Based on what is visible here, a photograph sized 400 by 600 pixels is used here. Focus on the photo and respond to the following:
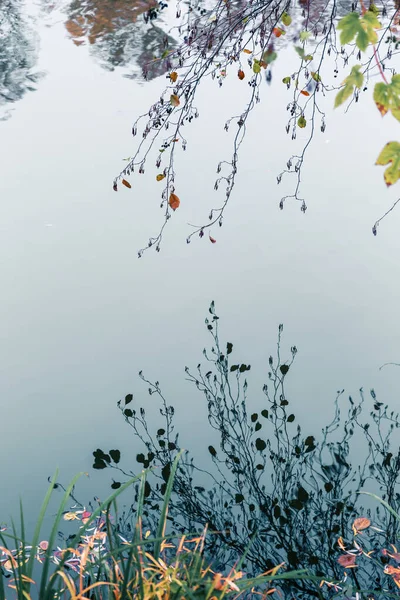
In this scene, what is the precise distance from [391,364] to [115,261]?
66.4 inches

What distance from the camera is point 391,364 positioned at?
3.29 metres

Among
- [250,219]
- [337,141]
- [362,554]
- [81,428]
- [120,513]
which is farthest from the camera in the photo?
[337,141]

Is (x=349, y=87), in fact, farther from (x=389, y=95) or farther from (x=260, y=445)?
(x=260, y=445)

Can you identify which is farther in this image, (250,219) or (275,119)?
(275,119)

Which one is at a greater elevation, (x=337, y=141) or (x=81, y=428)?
(x=337, y=141)

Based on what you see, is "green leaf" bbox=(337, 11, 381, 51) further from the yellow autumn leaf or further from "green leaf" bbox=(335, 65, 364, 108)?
the yellow autumn leaf

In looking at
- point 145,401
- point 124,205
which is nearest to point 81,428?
point 145,401

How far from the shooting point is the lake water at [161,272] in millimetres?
3088

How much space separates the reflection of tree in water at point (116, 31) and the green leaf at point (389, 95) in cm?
501

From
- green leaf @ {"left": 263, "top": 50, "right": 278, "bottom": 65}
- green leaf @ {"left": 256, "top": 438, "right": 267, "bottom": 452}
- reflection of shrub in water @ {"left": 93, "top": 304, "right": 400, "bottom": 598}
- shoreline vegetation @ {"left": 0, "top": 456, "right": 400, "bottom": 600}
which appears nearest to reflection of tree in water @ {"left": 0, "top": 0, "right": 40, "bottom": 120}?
reflection of shrub in water @ {"left": 93, "top": 304, "right": 400, "bottom": 598}

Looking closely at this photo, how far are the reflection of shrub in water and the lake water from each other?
0.25 ft

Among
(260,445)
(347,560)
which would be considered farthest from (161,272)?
(347,560)

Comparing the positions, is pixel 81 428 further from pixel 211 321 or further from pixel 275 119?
pixel 275 119

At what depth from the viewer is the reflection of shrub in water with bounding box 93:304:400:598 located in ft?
7.86
